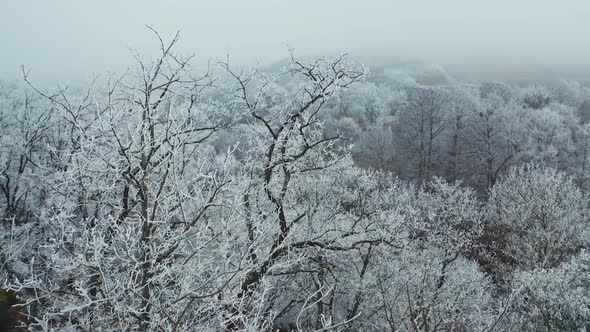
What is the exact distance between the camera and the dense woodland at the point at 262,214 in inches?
299

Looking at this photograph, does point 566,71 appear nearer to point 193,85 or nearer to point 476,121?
point 476,121

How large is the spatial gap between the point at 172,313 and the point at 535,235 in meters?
24.0

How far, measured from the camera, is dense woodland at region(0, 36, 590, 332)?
25.0 ft

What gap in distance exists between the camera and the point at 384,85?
96.2 meters

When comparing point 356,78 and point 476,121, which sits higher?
point 356,78

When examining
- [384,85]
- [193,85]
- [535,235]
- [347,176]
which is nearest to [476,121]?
[535,235]

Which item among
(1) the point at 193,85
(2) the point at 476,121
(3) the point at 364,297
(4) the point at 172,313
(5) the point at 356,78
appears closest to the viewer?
(4) the point at 172,313

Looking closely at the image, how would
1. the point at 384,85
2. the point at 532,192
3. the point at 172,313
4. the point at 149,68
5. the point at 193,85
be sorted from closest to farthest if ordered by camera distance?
the point at 172,313 < the point at 149,68 < the point at 193,85 < the point at 532,192 < the point at 384,85

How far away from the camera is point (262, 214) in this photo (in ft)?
31.1

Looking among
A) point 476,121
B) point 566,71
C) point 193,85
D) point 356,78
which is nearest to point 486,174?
point 476,121

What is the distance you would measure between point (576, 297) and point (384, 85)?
8595 centimetres

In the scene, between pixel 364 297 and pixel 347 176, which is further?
pixel 347 176

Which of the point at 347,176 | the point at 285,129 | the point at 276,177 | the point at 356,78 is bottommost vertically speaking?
the point at 347,176

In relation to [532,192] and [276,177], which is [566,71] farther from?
[276,177]
